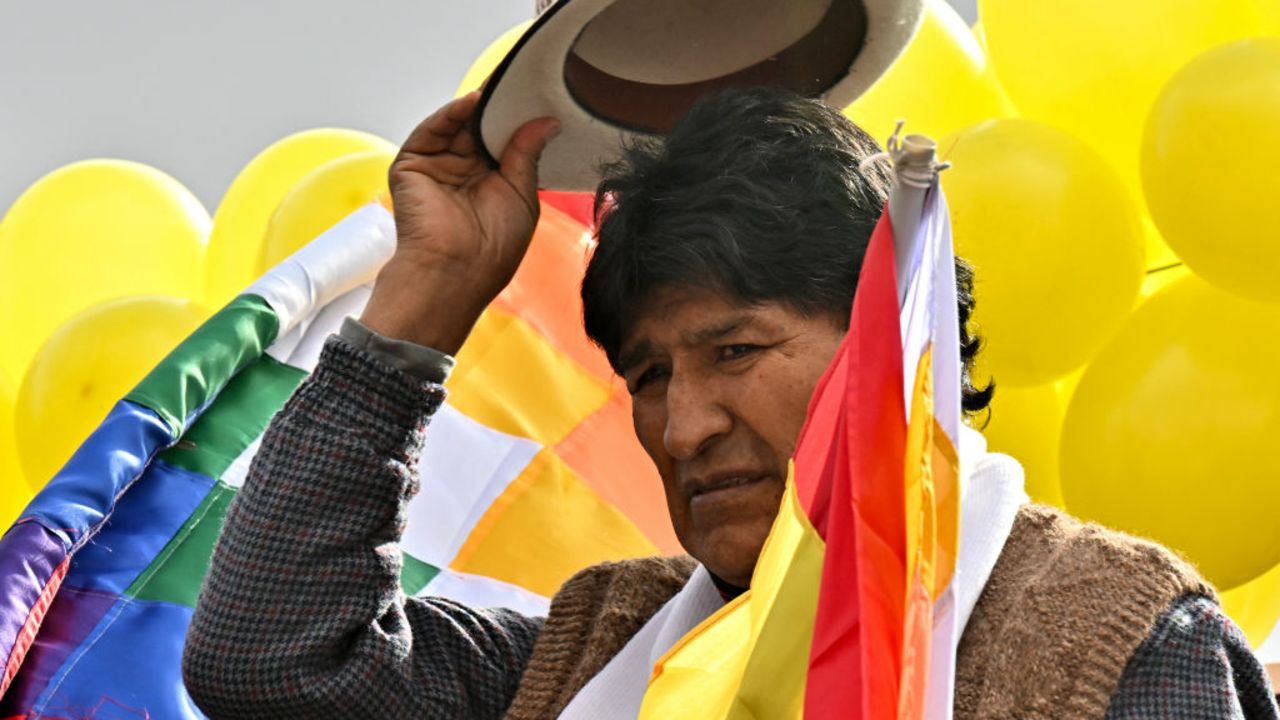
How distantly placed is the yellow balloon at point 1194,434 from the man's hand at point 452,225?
92cm

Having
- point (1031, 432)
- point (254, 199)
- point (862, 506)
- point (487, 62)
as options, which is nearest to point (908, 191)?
point (862, 506)

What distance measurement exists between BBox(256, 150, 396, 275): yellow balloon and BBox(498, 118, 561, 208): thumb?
93 cm

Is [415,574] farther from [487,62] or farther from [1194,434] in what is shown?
[1194,434]

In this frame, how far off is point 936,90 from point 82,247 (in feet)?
5.25

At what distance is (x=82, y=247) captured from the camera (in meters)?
3.19

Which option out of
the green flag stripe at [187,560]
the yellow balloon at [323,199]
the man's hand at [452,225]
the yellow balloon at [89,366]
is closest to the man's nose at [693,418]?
the man's hand at [452,225]

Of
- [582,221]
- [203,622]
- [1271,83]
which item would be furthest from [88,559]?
[1271,83]

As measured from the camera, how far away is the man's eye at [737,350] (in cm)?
150

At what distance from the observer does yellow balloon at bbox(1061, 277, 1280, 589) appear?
2.22 metres

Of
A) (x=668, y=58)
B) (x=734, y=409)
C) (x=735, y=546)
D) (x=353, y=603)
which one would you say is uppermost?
(x=668, y=58)

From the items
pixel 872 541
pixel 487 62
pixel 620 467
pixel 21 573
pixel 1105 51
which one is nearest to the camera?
pixel 872 541

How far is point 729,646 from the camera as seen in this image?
3.72 ft

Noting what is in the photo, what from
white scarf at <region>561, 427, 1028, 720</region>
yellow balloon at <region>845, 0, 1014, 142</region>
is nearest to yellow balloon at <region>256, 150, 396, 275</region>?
yellow balloon at <region>845, 0, 1014, 142</region>

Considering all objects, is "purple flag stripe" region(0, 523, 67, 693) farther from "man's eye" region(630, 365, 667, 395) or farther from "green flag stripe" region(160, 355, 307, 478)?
"man's eye" region(630, 365, 667, 395)
